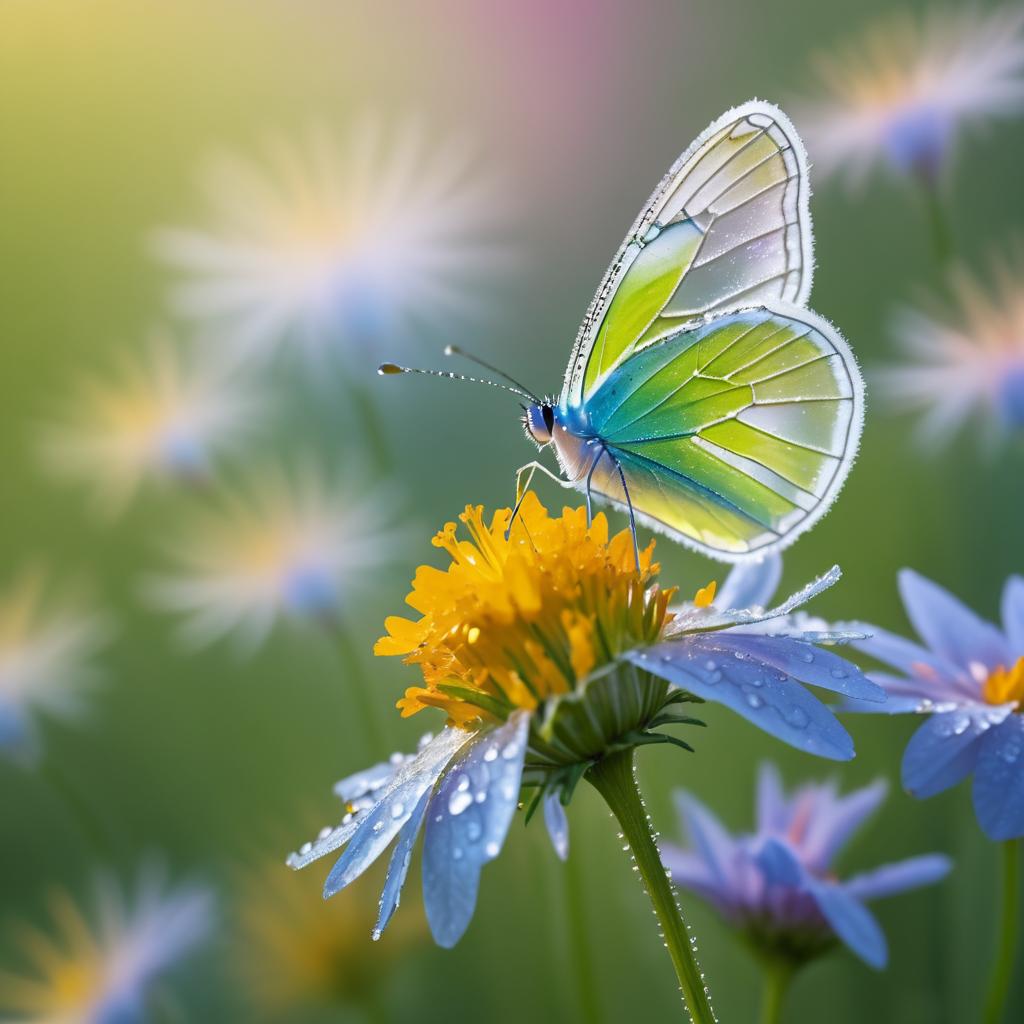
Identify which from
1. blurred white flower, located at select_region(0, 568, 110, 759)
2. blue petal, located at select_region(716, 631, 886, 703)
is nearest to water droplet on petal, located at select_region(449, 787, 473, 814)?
blue petal, located at select_region(716, 631, 886, 703)

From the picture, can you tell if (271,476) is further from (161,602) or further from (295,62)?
(295,62)

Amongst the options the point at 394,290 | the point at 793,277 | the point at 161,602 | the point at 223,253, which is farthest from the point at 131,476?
the point at 793,277

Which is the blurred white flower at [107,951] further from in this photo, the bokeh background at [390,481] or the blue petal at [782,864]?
the blue petal at [782,864]

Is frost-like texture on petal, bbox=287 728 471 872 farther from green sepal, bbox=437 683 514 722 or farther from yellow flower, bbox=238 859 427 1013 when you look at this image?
yellow flower, bbox=238 859 427 1013

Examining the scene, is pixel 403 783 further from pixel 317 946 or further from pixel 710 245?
pixel 317 946

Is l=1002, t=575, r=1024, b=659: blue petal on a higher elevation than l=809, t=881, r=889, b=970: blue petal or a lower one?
higher

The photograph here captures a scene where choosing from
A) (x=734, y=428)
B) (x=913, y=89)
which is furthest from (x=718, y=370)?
(x=913, y=89)
